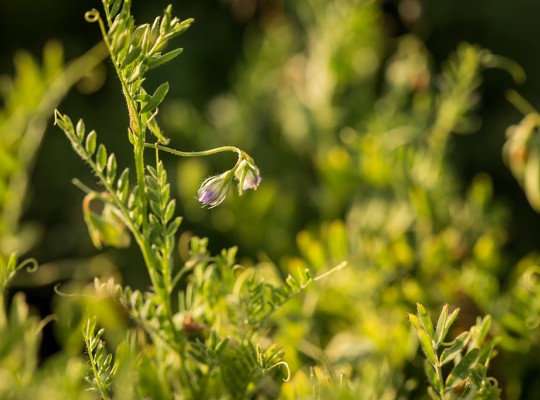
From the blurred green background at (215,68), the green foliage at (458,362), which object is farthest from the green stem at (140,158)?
the blurred green background at (215,68)

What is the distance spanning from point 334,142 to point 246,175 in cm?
70

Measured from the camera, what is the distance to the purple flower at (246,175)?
25.0 inches

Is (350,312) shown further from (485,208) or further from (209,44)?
(209,44)

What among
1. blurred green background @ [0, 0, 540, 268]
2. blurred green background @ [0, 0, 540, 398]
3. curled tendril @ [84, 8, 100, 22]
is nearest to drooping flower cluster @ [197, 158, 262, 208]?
curled tendril @ [84, 8, 100, 22]

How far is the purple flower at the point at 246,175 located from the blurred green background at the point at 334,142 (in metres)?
0.28

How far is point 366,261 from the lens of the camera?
105cm

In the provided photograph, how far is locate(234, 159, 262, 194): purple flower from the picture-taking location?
63 centimetres

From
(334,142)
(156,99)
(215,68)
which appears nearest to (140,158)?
(156,99)

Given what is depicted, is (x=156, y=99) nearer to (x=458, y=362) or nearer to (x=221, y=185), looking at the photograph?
(x=221, y=185)

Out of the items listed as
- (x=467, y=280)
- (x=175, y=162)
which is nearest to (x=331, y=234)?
(x=467, y=280)

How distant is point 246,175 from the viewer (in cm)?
64

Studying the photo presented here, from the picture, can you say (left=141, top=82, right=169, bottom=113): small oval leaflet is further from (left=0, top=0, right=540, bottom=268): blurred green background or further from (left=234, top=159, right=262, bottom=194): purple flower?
(left=0, top=0, right=540, bottom=268): blurred green background

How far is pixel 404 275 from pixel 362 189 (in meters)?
0.23

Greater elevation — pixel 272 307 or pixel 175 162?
pixel 272 307
